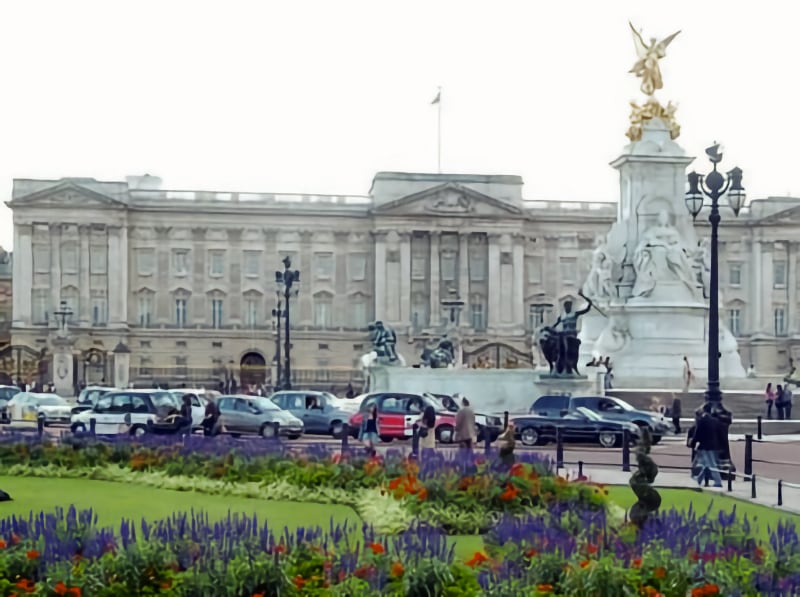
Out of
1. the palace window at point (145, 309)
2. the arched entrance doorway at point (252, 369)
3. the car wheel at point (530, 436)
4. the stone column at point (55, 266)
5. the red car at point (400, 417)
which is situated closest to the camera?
the car wheel at point (530, 436)

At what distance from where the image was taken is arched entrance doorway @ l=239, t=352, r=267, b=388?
10269cm

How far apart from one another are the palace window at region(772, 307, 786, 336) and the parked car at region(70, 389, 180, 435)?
7674 cm

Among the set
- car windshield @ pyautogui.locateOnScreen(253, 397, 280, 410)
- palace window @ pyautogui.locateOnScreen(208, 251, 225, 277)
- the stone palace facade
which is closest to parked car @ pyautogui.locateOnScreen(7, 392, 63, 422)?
car windshield @ pyautogui.locateOnScreen(253, 397, 280, 410)

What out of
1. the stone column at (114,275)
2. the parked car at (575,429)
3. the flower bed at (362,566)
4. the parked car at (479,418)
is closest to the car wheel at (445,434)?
the parked car at (479,418)

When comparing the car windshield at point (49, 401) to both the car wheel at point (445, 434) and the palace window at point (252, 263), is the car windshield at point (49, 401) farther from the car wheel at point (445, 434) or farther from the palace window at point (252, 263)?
the palace window at point (252, 263)

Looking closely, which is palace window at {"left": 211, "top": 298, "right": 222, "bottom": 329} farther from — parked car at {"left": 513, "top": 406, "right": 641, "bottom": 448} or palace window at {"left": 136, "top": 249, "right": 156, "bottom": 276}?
parked car at {"left": 513, "top": 406, "right": 641, "bottom": 448}

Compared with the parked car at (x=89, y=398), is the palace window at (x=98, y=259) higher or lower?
higher

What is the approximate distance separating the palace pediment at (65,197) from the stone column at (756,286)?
165ft

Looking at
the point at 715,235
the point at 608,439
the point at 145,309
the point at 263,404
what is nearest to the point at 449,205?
the point at 145,309

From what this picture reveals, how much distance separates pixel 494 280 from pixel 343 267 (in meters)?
12.3

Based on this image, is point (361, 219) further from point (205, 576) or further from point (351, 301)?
point (205, 576)

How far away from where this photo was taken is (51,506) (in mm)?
17969

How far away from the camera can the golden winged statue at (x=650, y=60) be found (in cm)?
5025

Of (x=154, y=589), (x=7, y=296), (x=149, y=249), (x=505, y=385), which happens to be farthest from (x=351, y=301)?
(x=154, y=589)
